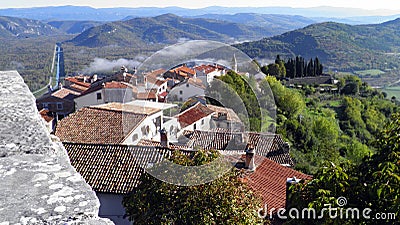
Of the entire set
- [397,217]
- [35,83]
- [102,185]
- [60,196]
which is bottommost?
[35,83]

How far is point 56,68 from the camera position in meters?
73.9

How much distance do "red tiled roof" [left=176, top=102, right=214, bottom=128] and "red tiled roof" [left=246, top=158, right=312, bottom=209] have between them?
6.75ft

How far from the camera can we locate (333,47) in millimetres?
84688

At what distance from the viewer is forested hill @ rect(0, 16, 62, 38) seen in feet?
409

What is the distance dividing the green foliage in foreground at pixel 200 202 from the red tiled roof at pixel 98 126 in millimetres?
6472

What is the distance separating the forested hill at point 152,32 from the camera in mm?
95375

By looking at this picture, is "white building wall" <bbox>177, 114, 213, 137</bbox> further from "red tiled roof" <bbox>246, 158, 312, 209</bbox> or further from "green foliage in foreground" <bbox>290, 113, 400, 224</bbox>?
"green foliage in foreground" <bbox>290, 113, 400, 224</bbox>

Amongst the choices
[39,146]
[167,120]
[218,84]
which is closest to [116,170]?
[167,120]

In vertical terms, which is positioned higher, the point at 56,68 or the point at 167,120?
the point at 167,120

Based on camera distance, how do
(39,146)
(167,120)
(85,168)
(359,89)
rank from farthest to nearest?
(359,89) < (167,120) < (85,168) < (39,146)

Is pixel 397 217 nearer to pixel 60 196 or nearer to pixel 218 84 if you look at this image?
pixel 60 196

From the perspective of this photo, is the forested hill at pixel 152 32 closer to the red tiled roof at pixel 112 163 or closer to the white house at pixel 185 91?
the red tiled roof at pixel 112 163

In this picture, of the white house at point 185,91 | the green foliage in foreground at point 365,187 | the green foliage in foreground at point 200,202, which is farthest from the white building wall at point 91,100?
the green foliage in foreground at point 365,187

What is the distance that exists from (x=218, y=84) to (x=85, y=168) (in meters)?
3.98
